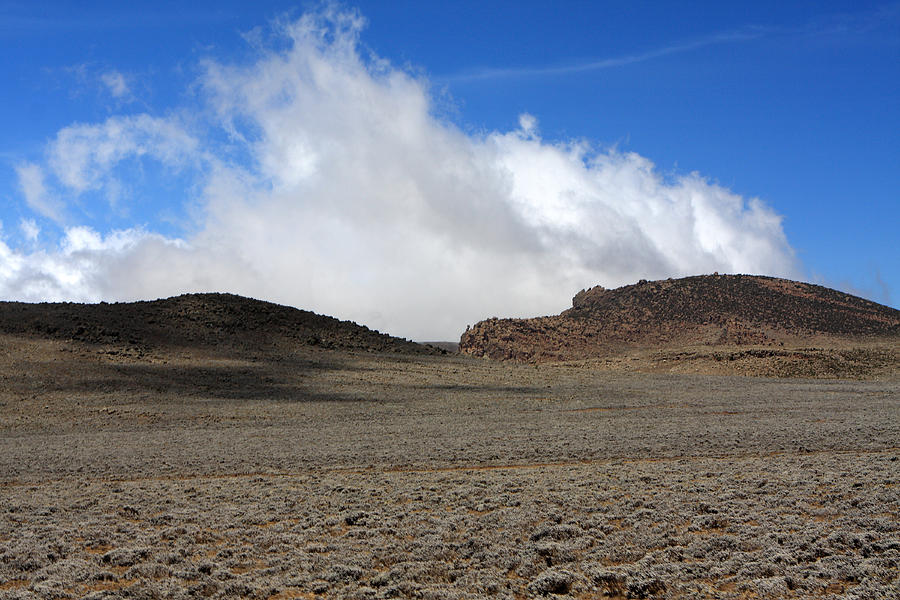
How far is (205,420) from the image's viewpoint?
3003cm

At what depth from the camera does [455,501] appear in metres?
13.3

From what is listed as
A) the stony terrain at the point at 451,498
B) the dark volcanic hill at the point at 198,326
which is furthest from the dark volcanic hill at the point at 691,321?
the stony terrain at the point at 451,498

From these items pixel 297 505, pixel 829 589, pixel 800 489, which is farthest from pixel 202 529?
pixel 800 489

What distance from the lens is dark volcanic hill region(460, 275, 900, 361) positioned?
7562cm

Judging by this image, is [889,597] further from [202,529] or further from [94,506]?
[94,506]

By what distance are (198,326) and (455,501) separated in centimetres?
4637

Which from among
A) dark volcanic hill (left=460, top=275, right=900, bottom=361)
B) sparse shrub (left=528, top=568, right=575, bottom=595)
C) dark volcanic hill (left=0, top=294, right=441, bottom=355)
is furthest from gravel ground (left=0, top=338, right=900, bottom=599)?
dark volcanic hill (left=460, top=275, right=900, bottom=361)

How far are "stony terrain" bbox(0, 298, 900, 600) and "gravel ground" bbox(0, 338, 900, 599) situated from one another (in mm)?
51

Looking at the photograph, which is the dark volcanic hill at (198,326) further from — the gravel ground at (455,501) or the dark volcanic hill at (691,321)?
the dark volcanic hill at (691,321)

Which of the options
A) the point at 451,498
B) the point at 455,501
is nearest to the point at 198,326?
the point at 451,498

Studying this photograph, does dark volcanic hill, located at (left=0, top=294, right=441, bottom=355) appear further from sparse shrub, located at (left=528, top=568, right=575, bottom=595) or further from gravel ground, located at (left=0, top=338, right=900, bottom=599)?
sparse shrub, located at (left=528, top=568, right=575, bottom=595)

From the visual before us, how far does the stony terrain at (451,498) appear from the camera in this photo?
9.02m

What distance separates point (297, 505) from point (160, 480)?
5396mm

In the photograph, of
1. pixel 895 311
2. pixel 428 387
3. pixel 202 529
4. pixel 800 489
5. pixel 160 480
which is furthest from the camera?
pixel 895 311
